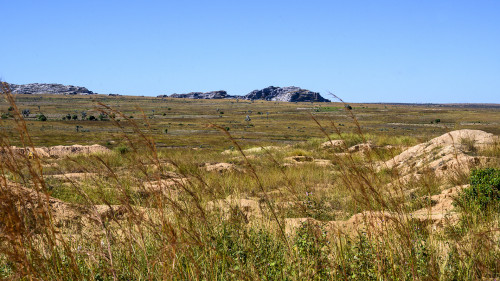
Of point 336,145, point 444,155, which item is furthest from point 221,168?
point 444,155

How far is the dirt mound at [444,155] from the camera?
9.61 meters

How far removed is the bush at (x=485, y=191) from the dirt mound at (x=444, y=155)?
2.69m

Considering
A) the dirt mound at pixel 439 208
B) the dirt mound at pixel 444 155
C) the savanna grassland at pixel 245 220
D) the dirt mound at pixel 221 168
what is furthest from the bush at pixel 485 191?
the dirt mound at pixel 221 168

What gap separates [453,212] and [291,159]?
393 inches

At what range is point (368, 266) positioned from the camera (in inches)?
118

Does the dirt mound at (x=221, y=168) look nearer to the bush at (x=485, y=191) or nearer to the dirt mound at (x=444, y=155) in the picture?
the dirt mound at (x=444, y=155)

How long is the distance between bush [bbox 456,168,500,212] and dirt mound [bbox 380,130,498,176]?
2695 mm

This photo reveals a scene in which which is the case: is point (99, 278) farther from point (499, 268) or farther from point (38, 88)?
point (38, 88)

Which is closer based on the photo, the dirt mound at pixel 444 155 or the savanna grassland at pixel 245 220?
the savanna grassland at pixel 245 220

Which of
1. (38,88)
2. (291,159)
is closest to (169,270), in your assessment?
(291,159)

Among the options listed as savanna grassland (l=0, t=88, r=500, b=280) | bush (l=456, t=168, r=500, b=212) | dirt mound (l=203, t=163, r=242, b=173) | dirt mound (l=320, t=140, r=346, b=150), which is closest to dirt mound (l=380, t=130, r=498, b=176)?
savanna grassland (l=0, t=88, r=500, b=280)

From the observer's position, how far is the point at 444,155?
437 inches

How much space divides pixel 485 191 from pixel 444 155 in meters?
5.73

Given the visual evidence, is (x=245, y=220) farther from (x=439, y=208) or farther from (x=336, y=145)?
(x=336, y=145)
